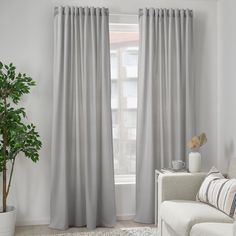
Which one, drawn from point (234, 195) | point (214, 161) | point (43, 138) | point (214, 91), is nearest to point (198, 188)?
point (234, 195)

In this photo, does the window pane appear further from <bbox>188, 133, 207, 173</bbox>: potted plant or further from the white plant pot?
the white plant pot

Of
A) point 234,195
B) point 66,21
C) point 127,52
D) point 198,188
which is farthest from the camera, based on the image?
point 127,52

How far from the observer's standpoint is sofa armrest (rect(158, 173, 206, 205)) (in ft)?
12.1

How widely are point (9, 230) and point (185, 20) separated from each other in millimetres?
2947

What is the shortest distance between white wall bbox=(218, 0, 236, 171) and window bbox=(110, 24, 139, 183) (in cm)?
100

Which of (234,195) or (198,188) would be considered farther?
(198,188)

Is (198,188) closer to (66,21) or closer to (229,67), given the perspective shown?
(229,67)

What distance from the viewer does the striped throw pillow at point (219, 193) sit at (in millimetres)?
3136

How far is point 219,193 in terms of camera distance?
328 cm

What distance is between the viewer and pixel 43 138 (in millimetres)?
4406

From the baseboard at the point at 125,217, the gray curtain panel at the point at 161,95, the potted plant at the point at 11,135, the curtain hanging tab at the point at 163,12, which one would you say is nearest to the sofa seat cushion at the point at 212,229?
the gray curtain panel at the point at 161,95

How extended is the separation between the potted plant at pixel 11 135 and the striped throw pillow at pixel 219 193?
170 centimetres

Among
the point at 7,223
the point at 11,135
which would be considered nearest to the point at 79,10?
the point at 11,135

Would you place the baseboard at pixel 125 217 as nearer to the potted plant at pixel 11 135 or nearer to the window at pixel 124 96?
the window at pixel 124 96
